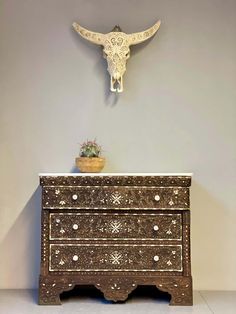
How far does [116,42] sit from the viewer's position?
10.7 ft

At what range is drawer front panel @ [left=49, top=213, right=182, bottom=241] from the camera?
2842 millimetres

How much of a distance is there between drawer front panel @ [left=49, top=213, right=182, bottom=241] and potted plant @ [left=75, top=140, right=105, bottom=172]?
36cm

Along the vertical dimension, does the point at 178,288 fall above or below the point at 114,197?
below

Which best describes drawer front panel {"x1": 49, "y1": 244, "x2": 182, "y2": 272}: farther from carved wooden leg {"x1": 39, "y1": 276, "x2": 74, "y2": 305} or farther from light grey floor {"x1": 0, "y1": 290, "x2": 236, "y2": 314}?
light grey floor {"x1": 0, "y1": 290, "x2": 236, "y2": 314}

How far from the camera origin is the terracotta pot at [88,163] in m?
3.04

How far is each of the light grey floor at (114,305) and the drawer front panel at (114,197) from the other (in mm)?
642

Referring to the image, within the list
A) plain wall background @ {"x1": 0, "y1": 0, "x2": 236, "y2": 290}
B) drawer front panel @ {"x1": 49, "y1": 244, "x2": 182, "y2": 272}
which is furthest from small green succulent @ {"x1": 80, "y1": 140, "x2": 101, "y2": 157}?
drawer front panel @ {"x1": 49, "y1": 244, "x2": 182, "y2": 272}

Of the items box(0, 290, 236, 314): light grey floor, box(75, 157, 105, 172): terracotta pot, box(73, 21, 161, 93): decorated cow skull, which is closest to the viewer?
box(0, 290, 236, 314): light grey floor

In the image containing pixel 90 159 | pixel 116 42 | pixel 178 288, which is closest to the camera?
pixel 178 288
